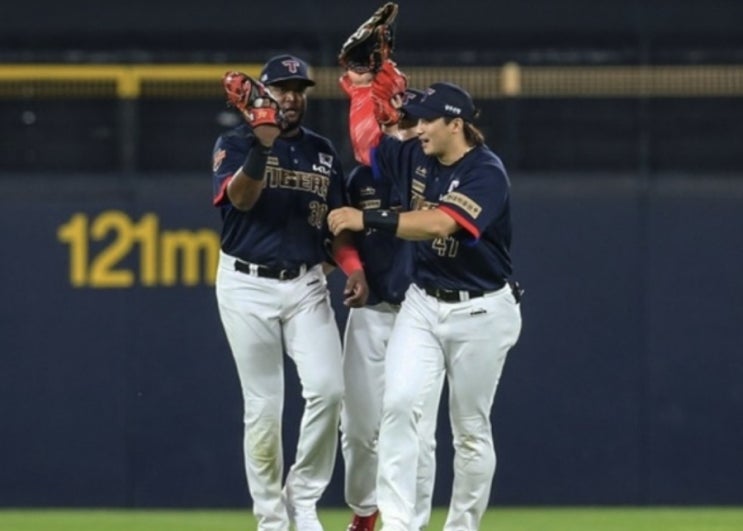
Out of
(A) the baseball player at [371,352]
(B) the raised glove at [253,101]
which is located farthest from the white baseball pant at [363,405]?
(B) the raised glove at [253,101]

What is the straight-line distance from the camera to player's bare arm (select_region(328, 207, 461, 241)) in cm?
756

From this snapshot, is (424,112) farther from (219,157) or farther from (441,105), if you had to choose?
(219,157)

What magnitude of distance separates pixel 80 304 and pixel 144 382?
0.54m

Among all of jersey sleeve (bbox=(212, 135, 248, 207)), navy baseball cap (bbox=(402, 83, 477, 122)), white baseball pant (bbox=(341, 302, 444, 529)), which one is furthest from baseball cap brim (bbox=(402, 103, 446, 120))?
white baseball pant (bbox=(341, 302, 444, 529))

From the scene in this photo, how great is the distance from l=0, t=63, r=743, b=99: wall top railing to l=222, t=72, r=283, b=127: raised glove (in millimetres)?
3088

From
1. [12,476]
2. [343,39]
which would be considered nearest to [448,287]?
[12,476]

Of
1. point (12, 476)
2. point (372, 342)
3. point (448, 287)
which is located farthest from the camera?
point (12, 476)

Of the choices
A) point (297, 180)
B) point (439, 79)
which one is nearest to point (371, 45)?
point (297, 180)

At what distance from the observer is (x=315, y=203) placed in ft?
27.0

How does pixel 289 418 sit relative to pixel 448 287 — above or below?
below

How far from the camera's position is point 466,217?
7582mm

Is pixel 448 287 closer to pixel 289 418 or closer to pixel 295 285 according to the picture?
pixel 295 285

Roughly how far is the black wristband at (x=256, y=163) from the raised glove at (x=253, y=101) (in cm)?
12

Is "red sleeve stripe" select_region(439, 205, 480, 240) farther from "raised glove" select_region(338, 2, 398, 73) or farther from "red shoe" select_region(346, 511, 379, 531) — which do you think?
"red shoe" select_region(346, 511, 379, 531)
